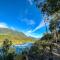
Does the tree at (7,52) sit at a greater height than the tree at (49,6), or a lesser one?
lesser

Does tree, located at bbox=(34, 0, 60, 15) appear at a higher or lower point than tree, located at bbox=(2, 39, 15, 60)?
higher

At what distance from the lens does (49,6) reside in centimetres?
1614

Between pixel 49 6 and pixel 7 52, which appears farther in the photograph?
pixel 7 52

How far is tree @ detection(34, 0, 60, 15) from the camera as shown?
15.4 m

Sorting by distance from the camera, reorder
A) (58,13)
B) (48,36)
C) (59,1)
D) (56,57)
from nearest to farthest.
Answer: (59,1) → (58,13) → (56,57) → (48,36)

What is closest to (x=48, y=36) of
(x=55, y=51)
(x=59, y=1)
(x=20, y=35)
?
(x=55, y=51)

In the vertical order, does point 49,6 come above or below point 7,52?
above

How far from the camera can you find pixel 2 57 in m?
23.8

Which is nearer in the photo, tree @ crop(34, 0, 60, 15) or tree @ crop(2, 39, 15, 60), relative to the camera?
tree @ crop(34, 0, 60, 15)

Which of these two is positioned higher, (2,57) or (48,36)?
(48,36)

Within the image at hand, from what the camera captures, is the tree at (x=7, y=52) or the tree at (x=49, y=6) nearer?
the tree at (x=49, y=6)

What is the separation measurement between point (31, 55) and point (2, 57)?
343 centimetres

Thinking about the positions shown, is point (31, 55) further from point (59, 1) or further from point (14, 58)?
point (59, 1)

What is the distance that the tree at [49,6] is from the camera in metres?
15.4
